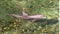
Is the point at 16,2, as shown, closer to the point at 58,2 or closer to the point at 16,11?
the point at 16,11

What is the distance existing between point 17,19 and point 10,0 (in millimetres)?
A: 197

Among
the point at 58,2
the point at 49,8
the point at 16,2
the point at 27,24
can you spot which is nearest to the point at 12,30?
the point at 27,24

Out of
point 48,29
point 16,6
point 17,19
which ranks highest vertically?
point 16,6

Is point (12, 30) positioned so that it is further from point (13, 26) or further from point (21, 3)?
point (21, 3)

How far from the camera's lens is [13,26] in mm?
1259

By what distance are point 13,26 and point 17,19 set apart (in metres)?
0.08

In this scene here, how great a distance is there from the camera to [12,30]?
1.25 meters

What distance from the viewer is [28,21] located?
49.6 inches

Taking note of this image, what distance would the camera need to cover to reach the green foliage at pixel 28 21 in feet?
4.11

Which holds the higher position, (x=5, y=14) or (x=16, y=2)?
(x=16, y=2)

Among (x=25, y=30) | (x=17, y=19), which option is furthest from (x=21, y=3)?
(x=25, y=30)

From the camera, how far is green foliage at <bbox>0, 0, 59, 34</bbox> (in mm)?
1254

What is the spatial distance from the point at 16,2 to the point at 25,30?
28cm

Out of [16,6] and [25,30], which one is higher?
[16,6]
